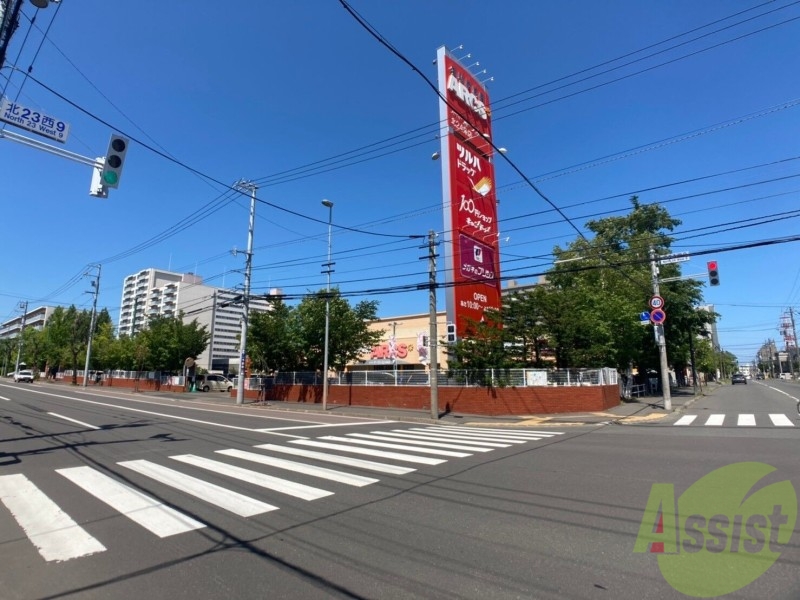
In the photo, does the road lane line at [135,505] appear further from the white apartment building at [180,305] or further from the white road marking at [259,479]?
the white apartment building at [180,305]

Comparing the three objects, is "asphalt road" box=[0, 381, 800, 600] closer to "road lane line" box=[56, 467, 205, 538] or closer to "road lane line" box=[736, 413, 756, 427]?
"road lane line" box=[56, 467, 205, 538]

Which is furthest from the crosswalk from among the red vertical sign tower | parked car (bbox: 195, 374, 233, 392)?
parked car (bbox: 195, 374, 233, 392)

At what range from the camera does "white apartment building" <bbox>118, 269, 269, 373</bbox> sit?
116812 millimetres

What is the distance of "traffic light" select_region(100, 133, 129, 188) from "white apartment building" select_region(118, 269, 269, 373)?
10117 cm

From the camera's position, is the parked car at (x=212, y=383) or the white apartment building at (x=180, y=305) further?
the white apartment building at (x=180, y=305)

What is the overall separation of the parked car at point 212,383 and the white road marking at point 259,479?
44350 millimetres

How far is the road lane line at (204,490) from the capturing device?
608 centimetres

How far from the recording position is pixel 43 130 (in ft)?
26.2

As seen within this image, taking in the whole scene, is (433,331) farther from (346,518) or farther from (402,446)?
(346,518)

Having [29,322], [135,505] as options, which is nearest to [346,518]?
[135,505]

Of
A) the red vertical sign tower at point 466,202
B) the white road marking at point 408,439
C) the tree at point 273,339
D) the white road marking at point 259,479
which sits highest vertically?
the red vertical sign tower at point 466,202

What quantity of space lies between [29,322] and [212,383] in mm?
120841

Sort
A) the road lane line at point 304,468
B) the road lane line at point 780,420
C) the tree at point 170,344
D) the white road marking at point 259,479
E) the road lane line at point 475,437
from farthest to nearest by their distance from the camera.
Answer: the tree at point 170,344 → the road lane line at point 780,420 → the road lane line at point 475,437 → the road lane line at point 304,468 → the white road marking at point 259,479

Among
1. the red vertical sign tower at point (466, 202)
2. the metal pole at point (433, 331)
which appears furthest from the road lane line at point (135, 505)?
the red vertical sign tower at point (466, 202)
